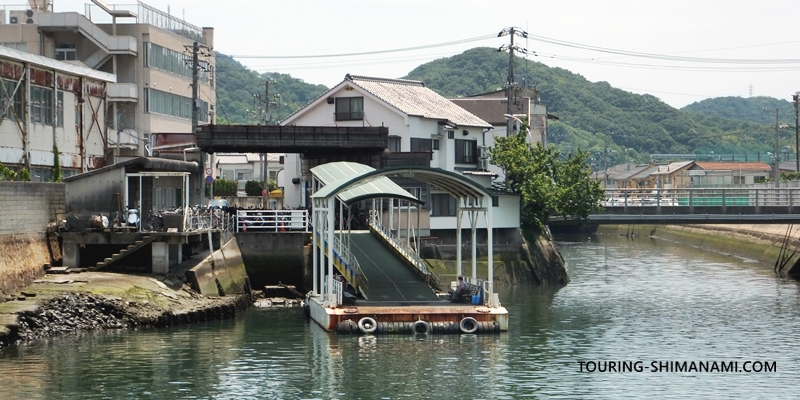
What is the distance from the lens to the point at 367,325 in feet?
125

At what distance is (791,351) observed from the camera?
36.7m

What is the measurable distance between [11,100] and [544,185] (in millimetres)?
32083

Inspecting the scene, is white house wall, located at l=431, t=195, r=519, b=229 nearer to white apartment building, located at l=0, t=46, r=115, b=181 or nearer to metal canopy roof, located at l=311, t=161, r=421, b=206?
metal canopy roof, located at l=311, t=161, r=421, b=206

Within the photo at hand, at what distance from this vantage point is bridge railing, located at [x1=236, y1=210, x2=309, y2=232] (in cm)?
5122

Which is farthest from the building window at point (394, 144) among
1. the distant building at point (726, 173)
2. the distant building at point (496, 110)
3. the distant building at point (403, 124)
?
the distant building at point (726, 173)

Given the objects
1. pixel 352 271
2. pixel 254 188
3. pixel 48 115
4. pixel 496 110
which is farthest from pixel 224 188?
pixel 352 271

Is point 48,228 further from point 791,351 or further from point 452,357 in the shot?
point 791,351

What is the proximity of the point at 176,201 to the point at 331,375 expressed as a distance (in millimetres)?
24773

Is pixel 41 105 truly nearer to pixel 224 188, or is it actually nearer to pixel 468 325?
pixel 468 325

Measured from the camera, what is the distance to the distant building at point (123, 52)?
7550 centimetres

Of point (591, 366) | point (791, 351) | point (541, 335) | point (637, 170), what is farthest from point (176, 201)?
point (637, 170)

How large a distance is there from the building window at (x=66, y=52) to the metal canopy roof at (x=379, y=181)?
3560 cm

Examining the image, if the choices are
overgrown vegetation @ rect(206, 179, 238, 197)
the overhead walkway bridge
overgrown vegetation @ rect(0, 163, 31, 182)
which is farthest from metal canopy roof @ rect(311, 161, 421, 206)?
overgrown vegetation @ rect(206, 179, 238, 197)

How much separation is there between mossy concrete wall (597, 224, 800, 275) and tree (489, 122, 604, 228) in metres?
14.8
